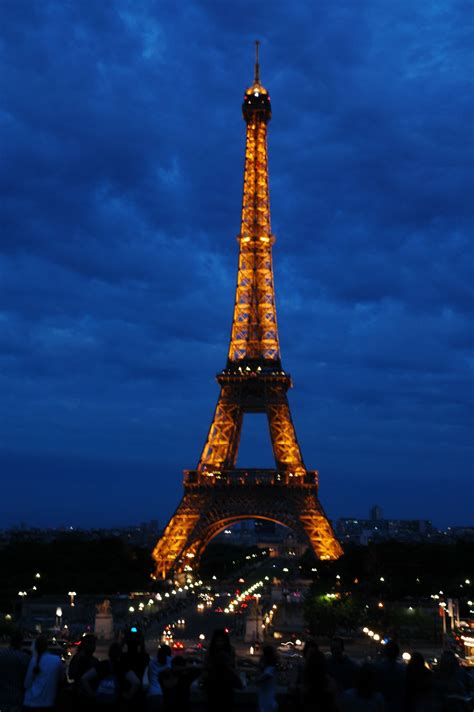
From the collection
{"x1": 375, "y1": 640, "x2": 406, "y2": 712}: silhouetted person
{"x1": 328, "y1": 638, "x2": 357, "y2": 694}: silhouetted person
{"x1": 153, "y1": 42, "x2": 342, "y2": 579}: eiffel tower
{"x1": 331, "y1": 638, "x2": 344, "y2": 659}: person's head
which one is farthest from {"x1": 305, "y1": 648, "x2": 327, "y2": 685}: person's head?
{"x1": 153, "y1": 42, "x2": 342, "y2": 579}: eiffel tower

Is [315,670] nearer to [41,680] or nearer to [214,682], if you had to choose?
[214,682]

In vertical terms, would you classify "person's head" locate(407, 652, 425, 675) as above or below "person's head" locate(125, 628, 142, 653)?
below

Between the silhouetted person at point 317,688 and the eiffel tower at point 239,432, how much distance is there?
5265cm

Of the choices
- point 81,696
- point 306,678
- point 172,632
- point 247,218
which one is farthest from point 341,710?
point 247,218

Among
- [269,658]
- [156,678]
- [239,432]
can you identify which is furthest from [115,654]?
[239,432]

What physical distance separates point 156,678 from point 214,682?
180 centimetres

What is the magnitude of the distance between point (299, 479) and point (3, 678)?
5256 centimetres

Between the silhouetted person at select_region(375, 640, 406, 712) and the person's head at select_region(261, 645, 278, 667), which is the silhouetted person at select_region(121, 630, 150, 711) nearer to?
the person's head at select_region(261, 645, 278, 667)

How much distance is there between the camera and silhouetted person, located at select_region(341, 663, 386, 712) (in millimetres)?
8867

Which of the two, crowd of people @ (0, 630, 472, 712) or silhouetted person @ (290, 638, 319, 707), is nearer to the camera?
crowd of people @ (0, 630, 472, 712)

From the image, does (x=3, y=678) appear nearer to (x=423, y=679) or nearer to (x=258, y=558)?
(x=423, y=679)

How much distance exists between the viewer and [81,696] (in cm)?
992

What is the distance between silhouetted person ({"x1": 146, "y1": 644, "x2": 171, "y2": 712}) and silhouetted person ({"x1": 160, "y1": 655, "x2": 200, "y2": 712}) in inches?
7.2

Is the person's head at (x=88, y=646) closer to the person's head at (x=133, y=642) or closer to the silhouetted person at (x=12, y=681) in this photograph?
the person's head at (x=133, y=642)
